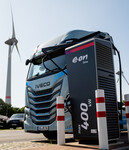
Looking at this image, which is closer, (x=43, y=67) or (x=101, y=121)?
(x=101, y=121)

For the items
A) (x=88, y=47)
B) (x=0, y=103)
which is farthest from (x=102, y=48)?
(x=0, y=103)

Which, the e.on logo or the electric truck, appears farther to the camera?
the electric truck

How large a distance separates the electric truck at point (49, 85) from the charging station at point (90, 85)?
0.64 meters

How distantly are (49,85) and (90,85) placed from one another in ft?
5.43

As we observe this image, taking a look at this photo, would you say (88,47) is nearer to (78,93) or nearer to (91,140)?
(78,93)

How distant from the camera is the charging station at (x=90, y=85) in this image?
400 centimetres

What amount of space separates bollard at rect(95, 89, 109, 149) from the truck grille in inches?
67.3

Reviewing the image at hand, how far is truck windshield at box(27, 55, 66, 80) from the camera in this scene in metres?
5.61

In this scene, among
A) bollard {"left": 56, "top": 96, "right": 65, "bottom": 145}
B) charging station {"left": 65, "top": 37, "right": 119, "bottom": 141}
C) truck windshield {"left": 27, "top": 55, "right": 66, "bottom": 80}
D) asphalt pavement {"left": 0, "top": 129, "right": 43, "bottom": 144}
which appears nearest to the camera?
charging station {"left": 65, "top": 37, "right": 119, "bottom": 141}

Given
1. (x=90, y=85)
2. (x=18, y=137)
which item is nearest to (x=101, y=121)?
(x=90, y=85)

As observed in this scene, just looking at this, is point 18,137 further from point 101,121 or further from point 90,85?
point 101,121

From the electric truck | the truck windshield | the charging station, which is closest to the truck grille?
the electric truck

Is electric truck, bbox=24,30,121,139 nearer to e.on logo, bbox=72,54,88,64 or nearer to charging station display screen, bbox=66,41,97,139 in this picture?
charging station display screen, bbox=66,41,97,139

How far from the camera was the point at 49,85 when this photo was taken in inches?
215
